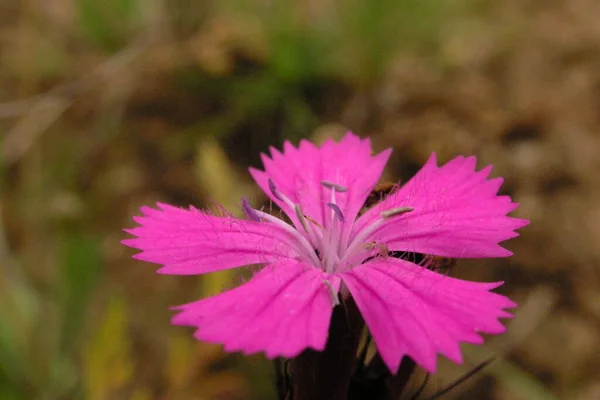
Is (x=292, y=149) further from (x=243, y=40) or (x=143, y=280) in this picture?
(x=243, y=40)

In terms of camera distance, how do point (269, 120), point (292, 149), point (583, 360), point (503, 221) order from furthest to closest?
point (269, 120), point (583, 360), point (292, 149), point (503, 221)

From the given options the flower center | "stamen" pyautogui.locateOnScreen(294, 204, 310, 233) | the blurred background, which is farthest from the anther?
the blurred background

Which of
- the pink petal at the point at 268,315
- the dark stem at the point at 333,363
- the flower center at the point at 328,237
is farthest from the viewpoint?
the flower center at the point at 328,237

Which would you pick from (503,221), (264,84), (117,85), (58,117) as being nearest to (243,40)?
(264,84)

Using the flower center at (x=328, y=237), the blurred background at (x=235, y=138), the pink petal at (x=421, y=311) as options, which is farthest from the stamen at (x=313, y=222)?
the blurred background at (x=235, y=138)

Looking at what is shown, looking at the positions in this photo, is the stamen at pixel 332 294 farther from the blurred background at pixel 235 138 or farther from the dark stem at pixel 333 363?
the blurred background at pixel 235 138

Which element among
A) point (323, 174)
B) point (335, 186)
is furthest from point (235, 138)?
point (335, 186)

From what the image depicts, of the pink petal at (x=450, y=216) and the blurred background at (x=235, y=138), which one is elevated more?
the blurred background at (x=235, y=138)
